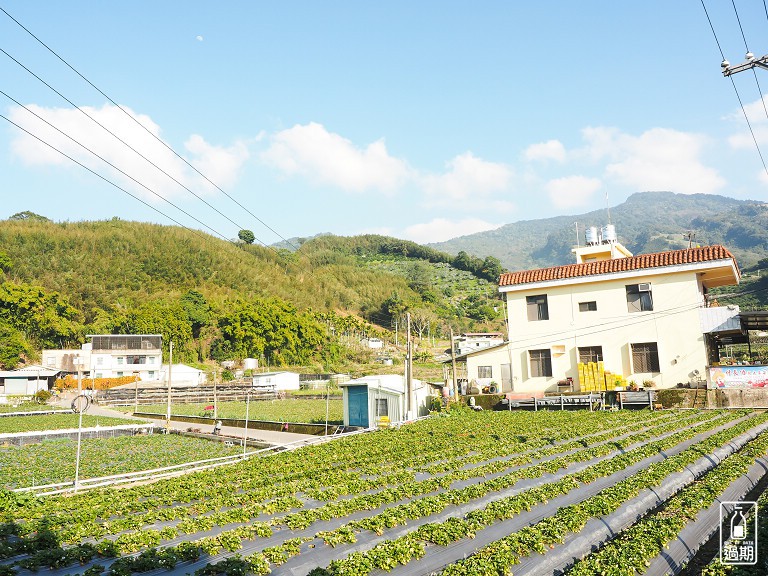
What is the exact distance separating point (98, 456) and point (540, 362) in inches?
1080

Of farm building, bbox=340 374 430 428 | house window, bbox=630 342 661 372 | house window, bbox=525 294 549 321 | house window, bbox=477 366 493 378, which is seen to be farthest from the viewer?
house window, bbox=477 366 493 378

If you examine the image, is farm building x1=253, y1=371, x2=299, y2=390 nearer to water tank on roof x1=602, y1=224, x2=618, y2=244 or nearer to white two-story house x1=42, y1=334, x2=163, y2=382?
white two-story house x1=42, y1=334, x2=163, y2=382

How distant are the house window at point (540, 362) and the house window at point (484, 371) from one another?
3.05 m

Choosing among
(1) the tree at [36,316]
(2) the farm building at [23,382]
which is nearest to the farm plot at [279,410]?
(2) the farm building at [23,382]

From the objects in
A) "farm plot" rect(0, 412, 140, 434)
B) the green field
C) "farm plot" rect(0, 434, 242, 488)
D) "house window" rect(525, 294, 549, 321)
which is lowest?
"farm plot" rect(0, 434, 242, 488)

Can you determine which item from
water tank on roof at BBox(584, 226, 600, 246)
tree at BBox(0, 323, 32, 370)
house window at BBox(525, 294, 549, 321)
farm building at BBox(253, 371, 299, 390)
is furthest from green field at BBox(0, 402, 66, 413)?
water tank on roof at BBox(584, 226, 600, 246)

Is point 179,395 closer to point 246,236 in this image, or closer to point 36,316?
point 36,316

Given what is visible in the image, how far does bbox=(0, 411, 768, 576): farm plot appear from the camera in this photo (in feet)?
29.3

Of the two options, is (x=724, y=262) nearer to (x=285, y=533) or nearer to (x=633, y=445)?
(x=633, y=445)

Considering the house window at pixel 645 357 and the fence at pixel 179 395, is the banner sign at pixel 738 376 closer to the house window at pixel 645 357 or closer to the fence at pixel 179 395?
the house window at pixel 645 357

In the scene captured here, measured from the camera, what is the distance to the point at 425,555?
896 centimetres

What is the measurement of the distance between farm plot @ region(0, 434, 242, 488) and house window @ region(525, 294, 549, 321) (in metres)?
22.1

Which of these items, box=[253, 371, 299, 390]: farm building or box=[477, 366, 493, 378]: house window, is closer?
box=[477, 366, 493, 378]: house window

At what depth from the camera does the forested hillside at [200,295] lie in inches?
3157
